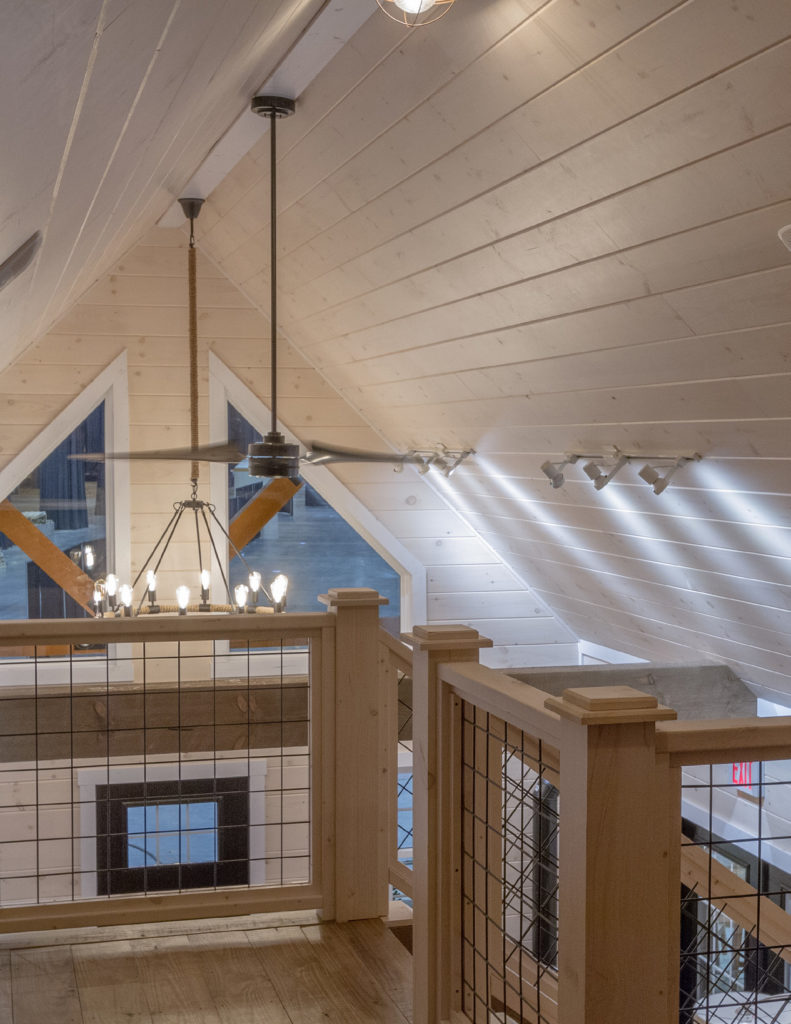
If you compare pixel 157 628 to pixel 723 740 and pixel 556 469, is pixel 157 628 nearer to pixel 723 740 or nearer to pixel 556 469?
pixel 723 740

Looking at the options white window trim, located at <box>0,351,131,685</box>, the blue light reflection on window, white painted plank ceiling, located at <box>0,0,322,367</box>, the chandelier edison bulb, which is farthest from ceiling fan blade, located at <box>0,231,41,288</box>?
the blue light reflection on window

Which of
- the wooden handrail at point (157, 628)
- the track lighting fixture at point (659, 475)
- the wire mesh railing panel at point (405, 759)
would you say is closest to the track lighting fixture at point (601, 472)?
the track lighting fixture at point (659, 475)

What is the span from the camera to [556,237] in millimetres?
3158

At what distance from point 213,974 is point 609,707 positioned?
1.76 meters

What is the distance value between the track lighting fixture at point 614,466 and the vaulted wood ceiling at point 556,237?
0.06 meters

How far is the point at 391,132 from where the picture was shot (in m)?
3.40

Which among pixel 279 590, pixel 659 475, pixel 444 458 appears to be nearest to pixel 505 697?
pixel 659 475

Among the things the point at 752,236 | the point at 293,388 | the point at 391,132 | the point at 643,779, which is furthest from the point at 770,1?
the point at 293,388

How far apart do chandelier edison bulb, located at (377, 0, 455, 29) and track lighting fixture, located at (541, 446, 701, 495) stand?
6.04 ft

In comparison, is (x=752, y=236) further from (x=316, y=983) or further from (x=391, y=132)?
(x=316, y=983)

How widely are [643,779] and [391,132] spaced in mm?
2387

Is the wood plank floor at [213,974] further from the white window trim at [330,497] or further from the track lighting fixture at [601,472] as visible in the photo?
the white window trim at [330,497]

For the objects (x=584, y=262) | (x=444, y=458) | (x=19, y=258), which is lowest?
(x=444, y=458)

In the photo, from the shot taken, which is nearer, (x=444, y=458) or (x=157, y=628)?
(x=157, y=628)
